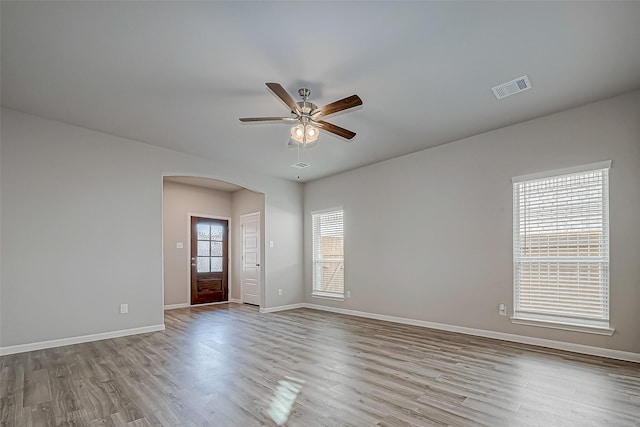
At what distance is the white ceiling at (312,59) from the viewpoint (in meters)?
2.49

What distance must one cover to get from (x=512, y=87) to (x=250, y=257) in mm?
6578

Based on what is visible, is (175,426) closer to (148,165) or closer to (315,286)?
(148,165)

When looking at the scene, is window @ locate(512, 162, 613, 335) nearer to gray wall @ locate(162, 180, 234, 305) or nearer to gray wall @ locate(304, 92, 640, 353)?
gray wall @ locate(304, 92, 640, 353)

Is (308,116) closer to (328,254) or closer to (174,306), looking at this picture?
(328,254)

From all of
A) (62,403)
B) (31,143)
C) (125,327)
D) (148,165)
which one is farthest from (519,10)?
(125,327)

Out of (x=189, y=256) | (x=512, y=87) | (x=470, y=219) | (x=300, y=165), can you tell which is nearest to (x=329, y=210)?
(x=300, y=165)

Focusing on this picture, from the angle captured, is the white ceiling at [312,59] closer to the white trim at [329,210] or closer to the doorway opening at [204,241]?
the white trim at [329,210]

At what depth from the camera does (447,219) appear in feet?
17.5

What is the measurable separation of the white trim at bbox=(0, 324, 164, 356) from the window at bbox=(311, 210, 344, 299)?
11.1 feet

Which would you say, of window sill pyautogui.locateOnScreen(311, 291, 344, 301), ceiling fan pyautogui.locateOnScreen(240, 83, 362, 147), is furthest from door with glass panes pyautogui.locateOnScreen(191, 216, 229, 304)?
ceiling fan pyautogui.locateOnScreen(240, 83, 362, 147)

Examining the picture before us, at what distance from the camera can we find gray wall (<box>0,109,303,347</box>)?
13.8 ft

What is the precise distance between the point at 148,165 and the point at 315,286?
4.26 m

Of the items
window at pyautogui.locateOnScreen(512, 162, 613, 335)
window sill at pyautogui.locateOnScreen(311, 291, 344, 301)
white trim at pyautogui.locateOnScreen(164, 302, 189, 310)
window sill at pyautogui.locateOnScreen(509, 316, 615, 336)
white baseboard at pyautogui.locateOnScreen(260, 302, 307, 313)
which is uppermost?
window at pyautogui.locateOnScreen(512, 162, 613, 335)

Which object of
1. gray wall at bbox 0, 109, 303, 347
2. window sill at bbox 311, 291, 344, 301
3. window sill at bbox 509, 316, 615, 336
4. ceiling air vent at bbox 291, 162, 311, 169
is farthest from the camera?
window sill at bbox 311, 291, 344, 301
